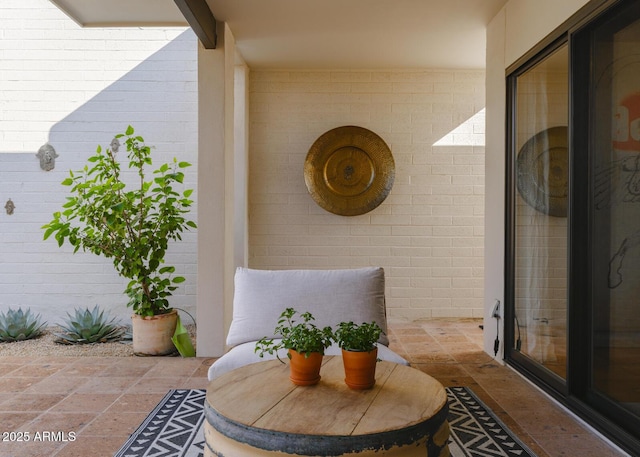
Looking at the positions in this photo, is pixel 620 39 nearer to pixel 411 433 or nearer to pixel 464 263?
pixel 411 433

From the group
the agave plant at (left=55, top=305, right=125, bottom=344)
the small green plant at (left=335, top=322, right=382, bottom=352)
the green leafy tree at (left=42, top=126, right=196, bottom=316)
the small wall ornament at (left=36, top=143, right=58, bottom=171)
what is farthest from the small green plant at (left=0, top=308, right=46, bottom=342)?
the small green plant at (left=335, top=322, right=382, bottom=352)

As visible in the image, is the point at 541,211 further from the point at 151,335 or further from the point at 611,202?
the point at 151,335

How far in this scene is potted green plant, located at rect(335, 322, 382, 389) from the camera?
5.90 ft

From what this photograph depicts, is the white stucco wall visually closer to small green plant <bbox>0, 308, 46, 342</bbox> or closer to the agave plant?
the agave plant

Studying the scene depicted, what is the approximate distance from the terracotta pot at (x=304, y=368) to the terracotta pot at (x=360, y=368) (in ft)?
0.33

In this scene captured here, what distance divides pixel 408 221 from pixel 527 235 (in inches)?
81.2

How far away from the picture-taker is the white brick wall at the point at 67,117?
Answer: 500 cm

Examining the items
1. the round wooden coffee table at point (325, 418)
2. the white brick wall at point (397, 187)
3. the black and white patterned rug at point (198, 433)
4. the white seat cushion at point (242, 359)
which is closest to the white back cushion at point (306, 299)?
the white seat cushion at point (242, 359)

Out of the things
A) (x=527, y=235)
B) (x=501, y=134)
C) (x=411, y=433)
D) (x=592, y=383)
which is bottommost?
(x=592, y=383)

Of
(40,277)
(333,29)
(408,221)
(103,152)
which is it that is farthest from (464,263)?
(40,277)

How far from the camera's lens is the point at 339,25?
4.20m

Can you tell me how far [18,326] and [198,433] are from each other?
2.75 m

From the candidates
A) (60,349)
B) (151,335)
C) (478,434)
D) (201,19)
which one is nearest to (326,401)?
(478,434)

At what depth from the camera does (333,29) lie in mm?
4297
